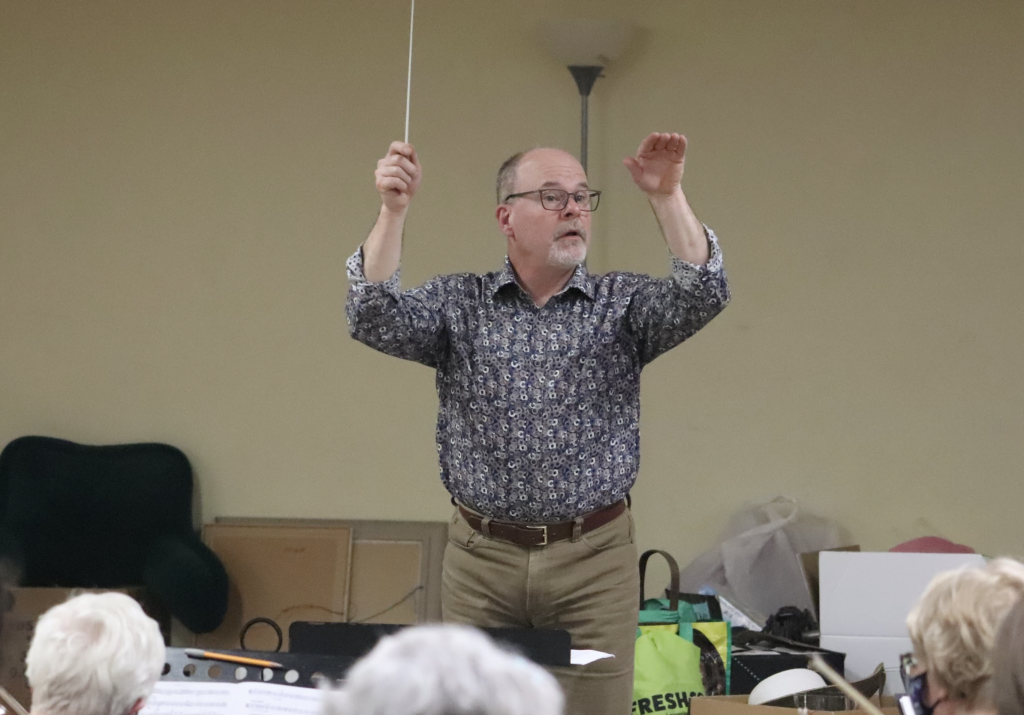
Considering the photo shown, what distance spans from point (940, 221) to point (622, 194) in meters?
1.17

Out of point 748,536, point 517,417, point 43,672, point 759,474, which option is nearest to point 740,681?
point 748,536

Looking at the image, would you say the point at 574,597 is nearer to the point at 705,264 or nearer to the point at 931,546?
the point at 705,264

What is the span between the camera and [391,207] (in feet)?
7.88

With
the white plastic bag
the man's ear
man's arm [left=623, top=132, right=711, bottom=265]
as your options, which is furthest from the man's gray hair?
the white plastic bag

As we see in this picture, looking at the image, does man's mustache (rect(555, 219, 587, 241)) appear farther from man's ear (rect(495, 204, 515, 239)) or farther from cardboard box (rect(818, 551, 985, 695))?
cardboard box (rect(818, 551, 985, 695))

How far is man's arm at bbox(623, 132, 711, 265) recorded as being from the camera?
93.1 inches

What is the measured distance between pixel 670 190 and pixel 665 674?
1.60m

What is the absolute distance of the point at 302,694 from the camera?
76.3 inches

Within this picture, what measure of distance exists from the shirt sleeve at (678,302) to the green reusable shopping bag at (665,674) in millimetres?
1165

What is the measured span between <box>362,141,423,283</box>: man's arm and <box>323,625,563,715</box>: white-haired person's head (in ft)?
4.94

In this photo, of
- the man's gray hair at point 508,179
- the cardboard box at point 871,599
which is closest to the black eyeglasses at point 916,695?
the man's gray hair at point 508,179

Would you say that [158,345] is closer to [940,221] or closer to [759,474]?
[759,474]

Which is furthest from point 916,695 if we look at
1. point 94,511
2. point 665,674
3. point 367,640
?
point 94,511

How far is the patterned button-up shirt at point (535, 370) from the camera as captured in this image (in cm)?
251
